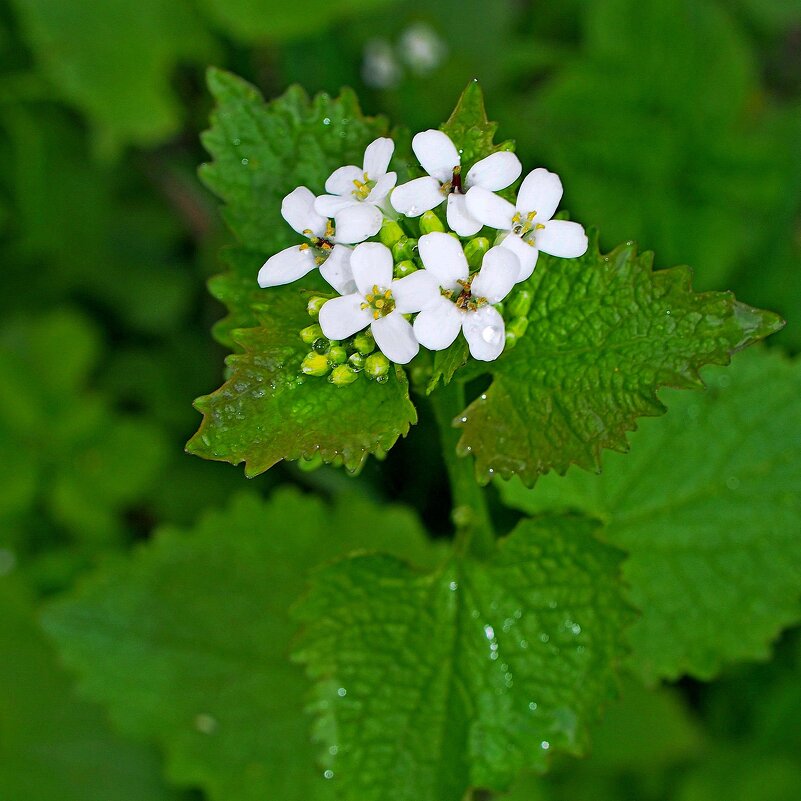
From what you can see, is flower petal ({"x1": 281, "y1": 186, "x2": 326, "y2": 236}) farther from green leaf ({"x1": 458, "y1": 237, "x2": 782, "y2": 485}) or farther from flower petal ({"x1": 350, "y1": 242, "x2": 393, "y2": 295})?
green leaf ({"x1": 458, "y1": 237, "x2": 782, "y2": 485})

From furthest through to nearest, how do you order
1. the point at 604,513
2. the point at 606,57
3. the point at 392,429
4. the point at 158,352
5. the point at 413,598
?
the point at 158,352
the point at 606,57
the point at 604,513
the point at 413,598
the point at 392,429

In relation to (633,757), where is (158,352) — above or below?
above

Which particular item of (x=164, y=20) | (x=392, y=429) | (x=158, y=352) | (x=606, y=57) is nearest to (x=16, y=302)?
(x=158, y=352)

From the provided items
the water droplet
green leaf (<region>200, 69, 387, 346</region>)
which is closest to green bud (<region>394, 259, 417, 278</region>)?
green leaf (<region>200, 69, 387, 346</region>)

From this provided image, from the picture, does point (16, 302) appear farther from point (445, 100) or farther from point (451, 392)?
point (451, 392)

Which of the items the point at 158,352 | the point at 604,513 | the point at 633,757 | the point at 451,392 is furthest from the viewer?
the point at 158,352

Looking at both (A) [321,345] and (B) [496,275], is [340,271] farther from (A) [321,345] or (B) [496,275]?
(B) [496,275]
